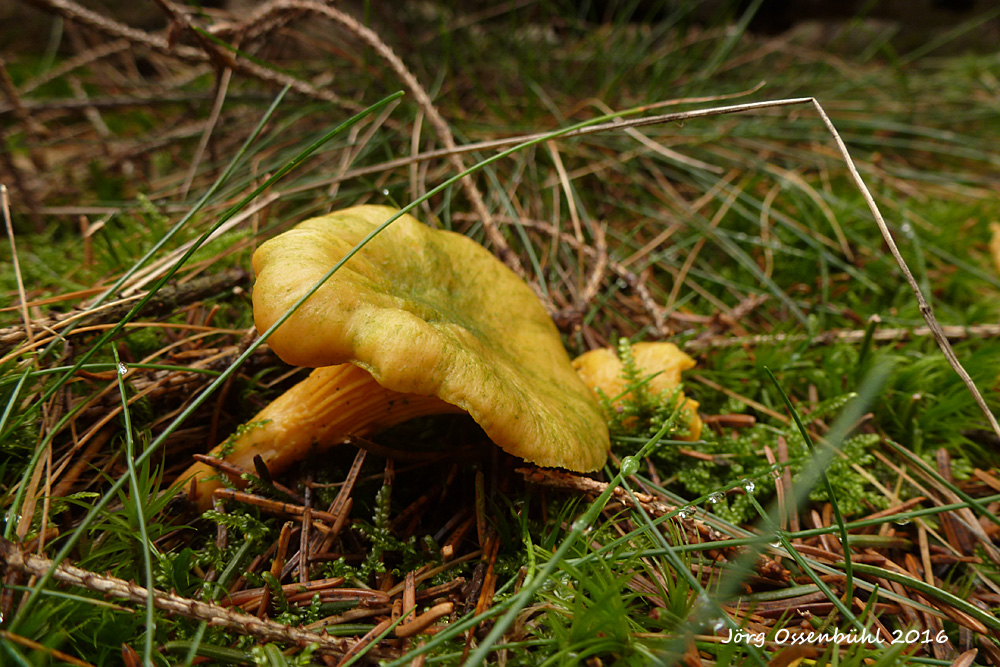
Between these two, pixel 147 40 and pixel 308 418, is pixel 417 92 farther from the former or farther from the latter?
pixel 308 418

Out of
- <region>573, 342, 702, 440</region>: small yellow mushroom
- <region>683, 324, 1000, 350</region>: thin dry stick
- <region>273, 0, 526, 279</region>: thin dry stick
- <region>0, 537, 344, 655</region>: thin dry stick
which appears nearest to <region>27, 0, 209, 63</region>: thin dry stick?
<region>273, 0, 526, 279</region>: thin dry stick

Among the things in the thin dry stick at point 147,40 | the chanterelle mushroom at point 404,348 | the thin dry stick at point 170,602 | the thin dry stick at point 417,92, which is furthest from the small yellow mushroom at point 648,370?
the thin dry stick at point 147,40

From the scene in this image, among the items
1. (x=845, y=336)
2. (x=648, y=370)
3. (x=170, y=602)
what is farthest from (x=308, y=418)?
(x=845, y=336)

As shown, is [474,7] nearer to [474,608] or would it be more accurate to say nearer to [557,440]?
[557,440]

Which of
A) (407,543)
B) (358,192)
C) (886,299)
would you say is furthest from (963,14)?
(407,543)

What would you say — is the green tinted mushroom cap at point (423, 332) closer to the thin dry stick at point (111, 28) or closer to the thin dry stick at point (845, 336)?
the thin dry stick at point (845, 336)

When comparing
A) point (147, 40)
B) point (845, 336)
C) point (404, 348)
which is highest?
point (147, 40)

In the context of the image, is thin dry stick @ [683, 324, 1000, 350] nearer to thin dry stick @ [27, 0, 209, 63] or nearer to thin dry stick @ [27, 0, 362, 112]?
thin dry stick @ [27, 0, 362, 112]

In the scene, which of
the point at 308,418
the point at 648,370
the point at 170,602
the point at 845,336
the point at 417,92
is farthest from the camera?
the point at 417,92
